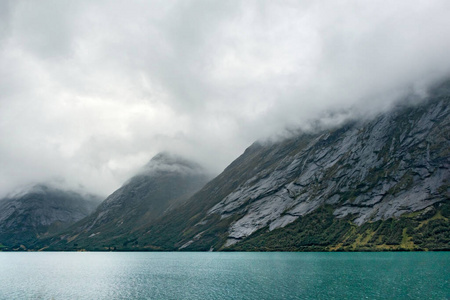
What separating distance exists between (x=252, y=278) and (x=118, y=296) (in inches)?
1598

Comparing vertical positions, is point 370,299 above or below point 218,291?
below

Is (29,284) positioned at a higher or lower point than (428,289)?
higher

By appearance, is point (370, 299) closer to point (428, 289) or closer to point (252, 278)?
point (428, 289)

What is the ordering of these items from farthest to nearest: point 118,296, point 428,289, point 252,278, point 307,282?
point 252,278 → point 307,282 → point 118,296 → point 428,289

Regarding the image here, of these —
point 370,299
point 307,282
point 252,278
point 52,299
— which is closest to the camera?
point 370,299

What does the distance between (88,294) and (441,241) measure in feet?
663

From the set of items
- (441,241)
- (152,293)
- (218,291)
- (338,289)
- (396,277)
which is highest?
(152,293)

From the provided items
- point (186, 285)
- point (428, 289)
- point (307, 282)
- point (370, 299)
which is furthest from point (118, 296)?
point (428, 289)

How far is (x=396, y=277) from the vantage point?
88.4 meters

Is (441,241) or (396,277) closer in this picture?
(396,277)

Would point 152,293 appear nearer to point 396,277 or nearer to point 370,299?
point 370,299

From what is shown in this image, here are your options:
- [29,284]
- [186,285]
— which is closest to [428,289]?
[186,285]

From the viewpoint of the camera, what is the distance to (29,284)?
100625 mm

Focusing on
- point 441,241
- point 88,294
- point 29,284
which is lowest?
point 441,241
